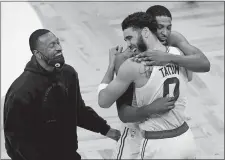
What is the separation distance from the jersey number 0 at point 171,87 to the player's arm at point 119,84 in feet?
0.78

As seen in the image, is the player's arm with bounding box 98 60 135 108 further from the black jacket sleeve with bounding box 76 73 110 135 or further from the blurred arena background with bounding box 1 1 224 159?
the blurred arena background with bounding box 1 1 224 159

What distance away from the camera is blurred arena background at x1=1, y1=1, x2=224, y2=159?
20.5 ft

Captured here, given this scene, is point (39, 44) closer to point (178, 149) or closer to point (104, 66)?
point (178, 149)

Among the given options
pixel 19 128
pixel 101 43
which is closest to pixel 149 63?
pixel 19 128

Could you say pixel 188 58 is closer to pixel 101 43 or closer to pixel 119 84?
pixel 119 84

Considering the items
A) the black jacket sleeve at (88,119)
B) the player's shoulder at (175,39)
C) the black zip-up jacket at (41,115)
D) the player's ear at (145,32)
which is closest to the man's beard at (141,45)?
the player's ear at (145,32)

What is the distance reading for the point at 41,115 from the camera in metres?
3.78

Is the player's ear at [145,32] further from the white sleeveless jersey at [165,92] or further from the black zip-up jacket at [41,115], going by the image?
the black zip-up jacket at [41,115]

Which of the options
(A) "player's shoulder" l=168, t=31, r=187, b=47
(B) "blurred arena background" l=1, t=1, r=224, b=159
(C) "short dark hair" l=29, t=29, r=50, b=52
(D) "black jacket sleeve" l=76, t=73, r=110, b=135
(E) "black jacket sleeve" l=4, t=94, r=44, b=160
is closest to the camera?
(E) "black jacket sleeve" l=4, t=94, r=44, b=160

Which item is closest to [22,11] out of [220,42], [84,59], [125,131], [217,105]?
[84,59]

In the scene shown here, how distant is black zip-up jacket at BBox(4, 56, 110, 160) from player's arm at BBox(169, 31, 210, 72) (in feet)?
2.45

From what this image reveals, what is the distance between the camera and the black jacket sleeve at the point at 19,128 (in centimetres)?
367

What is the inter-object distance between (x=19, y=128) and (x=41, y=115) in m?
0.18

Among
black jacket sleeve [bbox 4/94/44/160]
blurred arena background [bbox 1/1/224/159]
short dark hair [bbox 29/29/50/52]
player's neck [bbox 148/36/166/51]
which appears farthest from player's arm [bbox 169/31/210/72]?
blurred arena background [bbox 1/1/224/159]
